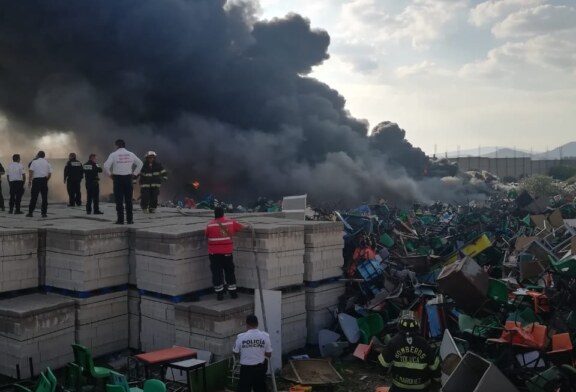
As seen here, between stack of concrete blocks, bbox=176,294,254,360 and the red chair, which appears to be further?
stack of concrete blocks, bbox=176,294,254,360

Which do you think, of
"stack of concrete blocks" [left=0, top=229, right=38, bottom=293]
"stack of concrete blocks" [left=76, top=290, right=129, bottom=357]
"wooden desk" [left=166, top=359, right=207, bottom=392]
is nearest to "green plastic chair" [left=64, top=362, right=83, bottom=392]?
"wooden desk" [left=166, top=359, right=207, bottom=392]

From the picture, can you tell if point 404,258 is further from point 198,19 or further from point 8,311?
point 198,19

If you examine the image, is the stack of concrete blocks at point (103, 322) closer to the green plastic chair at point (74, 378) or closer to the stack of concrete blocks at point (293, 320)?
the green plastic chair at point (74, 378)

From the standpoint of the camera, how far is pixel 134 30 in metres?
29.6

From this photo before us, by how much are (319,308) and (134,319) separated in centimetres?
308

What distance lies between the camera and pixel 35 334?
7633mm

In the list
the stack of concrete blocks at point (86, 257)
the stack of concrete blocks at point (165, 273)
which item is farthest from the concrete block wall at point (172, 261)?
the stack of concrete blocks at point (86, 257)

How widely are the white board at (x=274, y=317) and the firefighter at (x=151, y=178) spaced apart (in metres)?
4.48

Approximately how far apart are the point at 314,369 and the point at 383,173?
32.0 meters

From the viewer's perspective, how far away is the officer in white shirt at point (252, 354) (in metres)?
6.00

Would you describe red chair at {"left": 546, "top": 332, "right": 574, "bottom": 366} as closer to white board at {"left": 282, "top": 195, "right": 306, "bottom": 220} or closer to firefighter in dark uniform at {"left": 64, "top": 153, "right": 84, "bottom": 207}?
white board at {"left": 282, "top": 195, "right": 306, "bottom": 220}

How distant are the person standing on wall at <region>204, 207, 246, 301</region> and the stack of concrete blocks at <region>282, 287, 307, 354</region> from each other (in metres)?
1.06

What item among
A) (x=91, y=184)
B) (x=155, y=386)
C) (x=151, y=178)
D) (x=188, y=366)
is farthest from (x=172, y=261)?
(x=91, y=184)

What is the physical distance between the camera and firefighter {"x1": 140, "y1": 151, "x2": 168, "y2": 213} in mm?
11344
